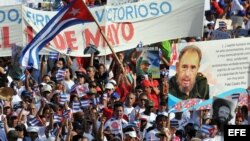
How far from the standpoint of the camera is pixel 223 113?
14453 millimetres

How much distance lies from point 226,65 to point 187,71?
1.66 ft

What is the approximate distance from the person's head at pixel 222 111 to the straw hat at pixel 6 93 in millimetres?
3228

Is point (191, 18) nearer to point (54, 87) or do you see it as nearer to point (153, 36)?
point (153, 36)

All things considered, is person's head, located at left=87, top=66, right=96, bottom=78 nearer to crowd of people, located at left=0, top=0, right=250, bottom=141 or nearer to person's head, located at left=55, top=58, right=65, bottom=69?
crowd of people, located at left=0, top=0, right=250, bottom=141

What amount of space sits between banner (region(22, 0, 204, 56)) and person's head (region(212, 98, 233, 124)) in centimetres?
398

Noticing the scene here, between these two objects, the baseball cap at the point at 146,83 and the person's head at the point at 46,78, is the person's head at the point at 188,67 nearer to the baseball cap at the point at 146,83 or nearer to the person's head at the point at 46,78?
the baseball cap at the point at 146,83

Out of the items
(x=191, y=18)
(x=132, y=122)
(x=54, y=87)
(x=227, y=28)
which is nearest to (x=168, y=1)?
(x=191, y=18)

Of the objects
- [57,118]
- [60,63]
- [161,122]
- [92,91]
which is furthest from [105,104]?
[60,63]

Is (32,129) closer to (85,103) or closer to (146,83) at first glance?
(85,103)

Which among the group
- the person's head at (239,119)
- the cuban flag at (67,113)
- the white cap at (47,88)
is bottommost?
the person's head at (239,119)

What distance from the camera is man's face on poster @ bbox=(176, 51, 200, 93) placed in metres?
14.8

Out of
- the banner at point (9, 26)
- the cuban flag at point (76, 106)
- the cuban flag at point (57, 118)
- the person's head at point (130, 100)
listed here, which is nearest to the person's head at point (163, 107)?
the person's head at point (130, 100)

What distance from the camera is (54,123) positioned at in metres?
15.2

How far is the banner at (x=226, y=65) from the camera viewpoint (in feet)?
48.6
